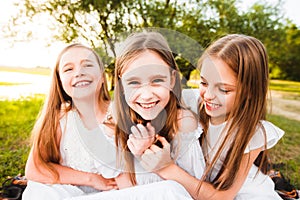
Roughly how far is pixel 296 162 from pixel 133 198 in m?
2.89

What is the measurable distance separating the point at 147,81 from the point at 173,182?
1.54ft

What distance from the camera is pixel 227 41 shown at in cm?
168

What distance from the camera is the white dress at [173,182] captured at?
1.52m

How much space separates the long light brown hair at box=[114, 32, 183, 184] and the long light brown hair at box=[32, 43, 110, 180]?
306mm

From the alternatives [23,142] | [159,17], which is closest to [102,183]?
[23,142]

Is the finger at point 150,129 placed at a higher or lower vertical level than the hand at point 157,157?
higher

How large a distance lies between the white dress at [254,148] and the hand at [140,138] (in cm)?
33

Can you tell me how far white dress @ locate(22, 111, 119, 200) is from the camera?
1.82m

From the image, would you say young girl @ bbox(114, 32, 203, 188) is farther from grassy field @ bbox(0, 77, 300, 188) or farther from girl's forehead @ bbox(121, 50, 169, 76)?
grassy field @ bbox(0, 77, 300, 188)

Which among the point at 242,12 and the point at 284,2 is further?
the point at 284,2

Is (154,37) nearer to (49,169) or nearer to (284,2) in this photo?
(49,169)

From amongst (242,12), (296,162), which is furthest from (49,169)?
(242,12)

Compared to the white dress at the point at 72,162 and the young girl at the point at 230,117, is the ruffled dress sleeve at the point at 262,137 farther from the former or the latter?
the white dress at the point at 72,162

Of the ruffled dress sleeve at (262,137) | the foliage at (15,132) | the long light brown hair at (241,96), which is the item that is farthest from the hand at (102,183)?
the foliage at (15,132)
